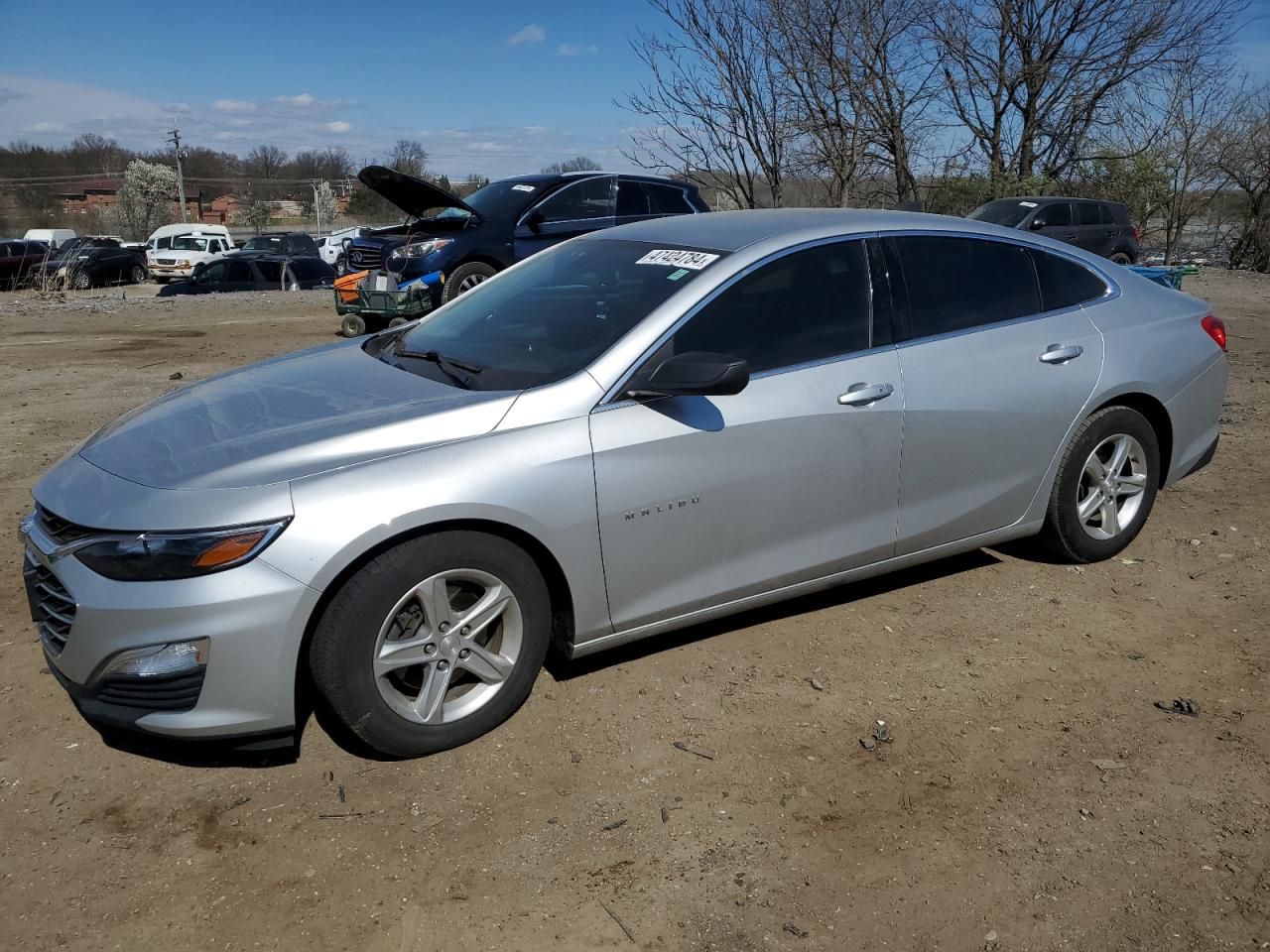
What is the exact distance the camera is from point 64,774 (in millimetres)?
3256

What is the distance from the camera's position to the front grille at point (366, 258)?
13.9 m

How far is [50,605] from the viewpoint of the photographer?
3.11 metres

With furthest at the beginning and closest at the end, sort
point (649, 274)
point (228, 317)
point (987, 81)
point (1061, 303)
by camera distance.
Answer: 1. point (987, 81)
2. point (228, 317)
3. point (1061, 303)
4. point (649, 274)

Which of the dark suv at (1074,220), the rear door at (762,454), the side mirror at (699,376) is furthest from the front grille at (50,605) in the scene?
the dark suv at (1074,220)

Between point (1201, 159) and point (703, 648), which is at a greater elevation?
point (1201, 159)

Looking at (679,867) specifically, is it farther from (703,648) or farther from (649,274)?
(649,274)

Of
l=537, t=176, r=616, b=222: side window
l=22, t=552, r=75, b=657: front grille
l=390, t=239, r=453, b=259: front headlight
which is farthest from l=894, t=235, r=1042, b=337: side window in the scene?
l=537, t=176, r=616, b=222: side window

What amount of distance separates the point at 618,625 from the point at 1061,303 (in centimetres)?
254

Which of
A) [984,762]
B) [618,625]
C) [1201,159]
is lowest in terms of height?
[984,762]

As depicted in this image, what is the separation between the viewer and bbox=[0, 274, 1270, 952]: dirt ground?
103 inches

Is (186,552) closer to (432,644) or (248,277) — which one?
(432,644)

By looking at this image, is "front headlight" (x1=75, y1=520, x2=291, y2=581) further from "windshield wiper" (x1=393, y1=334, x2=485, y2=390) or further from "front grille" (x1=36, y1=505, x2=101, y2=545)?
"windshield wiper" (x1=393, y1=334, x2=485, y2=390)

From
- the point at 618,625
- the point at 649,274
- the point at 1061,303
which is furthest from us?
the point at 1061,303

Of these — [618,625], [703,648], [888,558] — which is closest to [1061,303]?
[888,558]
